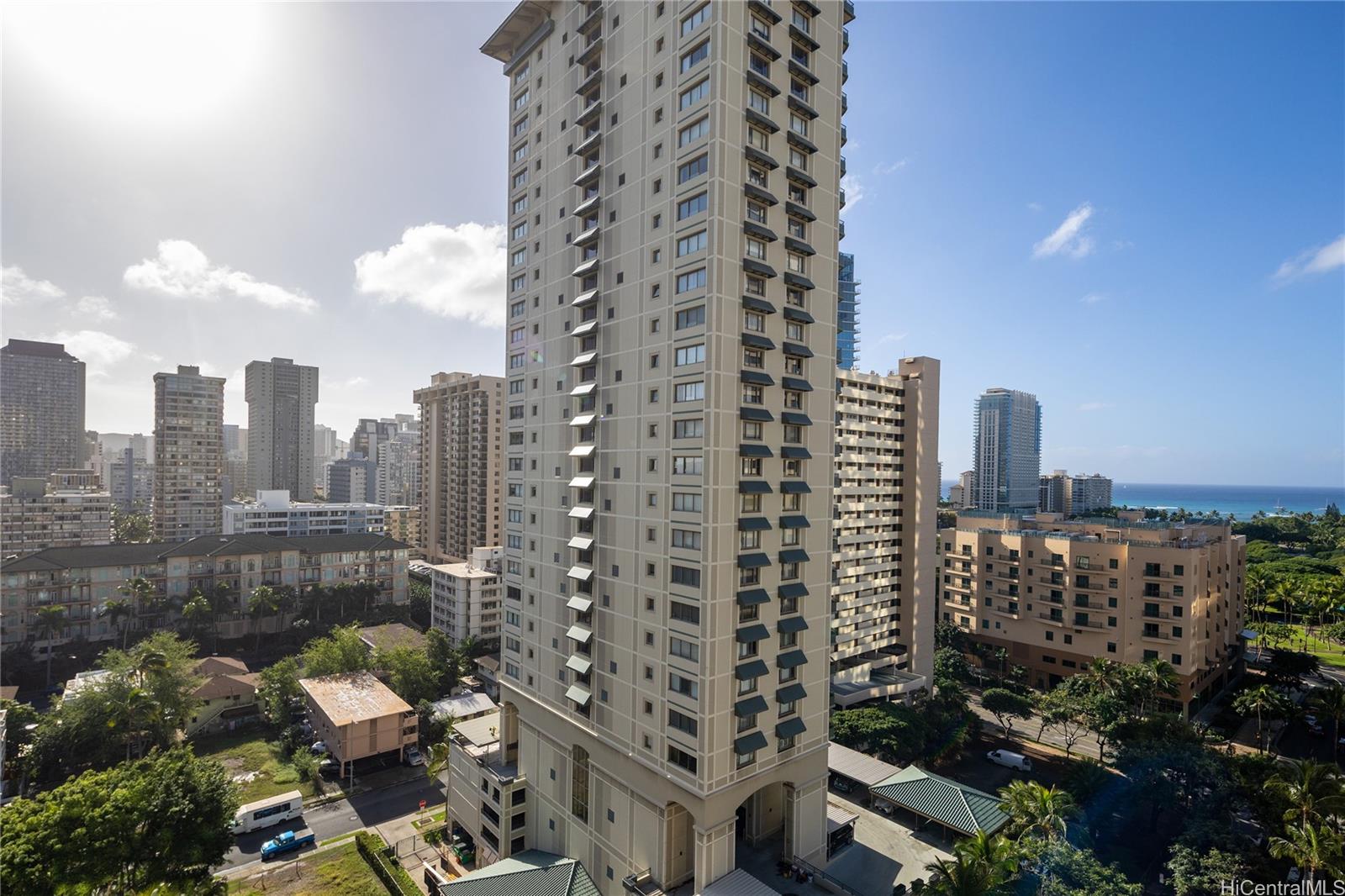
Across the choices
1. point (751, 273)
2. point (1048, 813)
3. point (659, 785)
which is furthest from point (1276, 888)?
point (751, 273)

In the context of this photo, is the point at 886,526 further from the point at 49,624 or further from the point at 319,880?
the point at 49,624

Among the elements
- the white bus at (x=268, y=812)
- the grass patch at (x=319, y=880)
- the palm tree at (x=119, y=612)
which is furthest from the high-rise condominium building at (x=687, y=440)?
the palm tree at (x=119, y=612)

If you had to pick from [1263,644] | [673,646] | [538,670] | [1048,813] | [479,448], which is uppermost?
[479,448]

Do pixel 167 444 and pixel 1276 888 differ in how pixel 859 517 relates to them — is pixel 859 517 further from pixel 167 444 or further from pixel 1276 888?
pixel 167 444

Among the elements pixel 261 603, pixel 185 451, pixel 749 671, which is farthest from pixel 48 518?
pixel 749 671

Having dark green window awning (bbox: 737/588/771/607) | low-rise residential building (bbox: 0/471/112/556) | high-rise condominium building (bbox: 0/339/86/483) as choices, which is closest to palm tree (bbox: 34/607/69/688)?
low-rise residential building (bbox: 0/471/112/556)

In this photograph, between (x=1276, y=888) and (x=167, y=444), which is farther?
(x=167, y=444)
